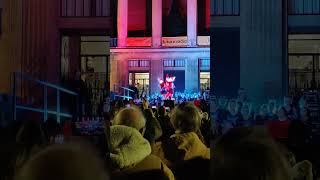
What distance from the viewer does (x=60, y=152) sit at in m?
0.95

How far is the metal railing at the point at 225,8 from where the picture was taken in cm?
258

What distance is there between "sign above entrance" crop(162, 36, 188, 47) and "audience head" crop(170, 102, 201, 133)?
0.26 metres

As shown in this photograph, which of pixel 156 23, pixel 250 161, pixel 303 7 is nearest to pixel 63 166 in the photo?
pixel 250 161

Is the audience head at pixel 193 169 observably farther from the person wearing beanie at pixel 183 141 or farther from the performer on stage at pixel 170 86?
the performer on stage at pixel 170 86

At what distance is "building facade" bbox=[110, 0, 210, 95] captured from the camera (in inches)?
98.4

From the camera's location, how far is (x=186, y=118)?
2.62 metres

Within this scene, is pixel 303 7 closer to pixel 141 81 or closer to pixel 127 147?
pixel 141 81

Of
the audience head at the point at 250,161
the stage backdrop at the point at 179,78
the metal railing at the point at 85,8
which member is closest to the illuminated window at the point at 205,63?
the stage backdrop at the point at 179,78

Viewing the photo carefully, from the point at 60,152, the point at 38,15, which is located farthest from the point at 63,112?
the point at 60,152

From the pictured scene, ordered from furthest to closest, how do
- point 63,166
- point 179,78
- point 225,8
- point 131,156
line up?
1. point 225,8
2. point 179,78
3. point 131,156
4. point 63,166

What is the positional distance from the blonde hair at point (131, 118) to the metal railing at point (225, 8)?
1.82ft

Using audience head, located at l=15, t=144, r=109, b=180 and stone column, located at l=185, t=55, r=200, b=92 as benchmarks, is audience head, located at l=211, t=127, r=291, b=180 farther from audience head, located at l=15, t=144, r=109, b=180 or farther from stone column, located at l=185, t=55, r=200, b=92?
stone column, located at l=185, t=55, r=200, b=92

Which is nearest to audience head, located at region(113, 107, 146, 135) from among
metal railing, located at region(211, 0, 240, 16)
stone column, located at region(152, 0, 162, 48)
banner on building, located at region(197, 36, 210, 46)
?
stone column, located at region(152, 0, 162, 48)

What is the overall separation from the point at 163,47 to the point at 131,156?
507mm
